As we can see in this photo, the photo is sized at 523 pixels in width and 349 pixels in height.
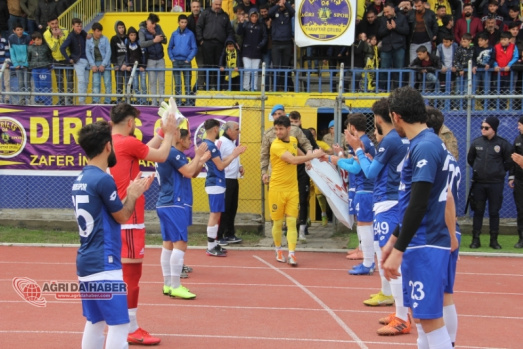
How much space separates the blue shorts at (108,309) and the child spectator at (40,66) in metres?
11.1

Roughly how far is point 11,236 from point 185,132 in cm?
580

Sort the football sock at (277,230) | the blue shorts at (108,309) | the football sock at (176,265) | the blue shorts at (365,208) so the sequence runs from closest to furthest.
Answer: the blue shorts at (108,309) → the football sock at (176,265) → the blue shorts at (365,208) → the football sock at (277,230)

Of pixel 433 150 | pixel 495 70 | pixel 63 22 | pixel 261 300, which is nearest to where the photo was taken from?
pixel 433 150

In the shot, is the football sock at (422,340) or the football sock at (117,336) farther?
the football sock at (422,340)

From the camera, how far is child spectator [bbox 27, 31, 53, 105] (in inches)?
629

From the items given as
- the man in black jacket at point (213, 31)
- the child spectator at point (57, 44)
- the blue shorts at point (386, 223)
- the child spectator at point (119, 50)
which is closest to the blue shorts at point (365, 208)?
the blue shorts at point (386, 223)

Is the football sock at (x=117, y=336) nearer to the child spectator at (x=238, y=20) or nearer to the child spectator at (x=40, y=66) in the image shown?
the child spectator at (x=40, y=66)

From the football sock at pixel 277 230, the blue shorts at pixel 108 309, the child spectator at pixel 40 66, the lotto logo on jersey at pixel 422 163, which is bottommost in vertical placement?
the football sock at pixel 277 230

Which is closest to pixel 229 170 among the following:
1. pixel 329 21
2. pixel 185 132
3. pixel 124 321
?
pixel 185 132

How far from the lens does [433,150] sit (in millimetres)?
5164

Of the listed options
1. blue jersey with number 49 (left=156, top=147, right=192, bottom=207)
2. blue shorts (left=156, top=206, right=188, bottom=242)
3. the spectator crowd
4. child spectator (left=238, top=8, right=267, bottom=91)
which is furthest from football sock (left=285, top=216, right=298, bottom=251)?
child spectator (left=238, top=8, right=267, bottom=91)

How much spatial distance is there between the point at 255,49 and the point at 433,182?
41.2 ft

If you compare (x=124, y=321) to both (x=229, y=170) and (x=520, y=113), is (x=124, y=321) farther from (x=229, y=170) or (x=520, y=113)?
(x=520, y=113)

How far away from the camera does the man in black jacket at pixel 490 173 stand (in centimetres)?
1281
